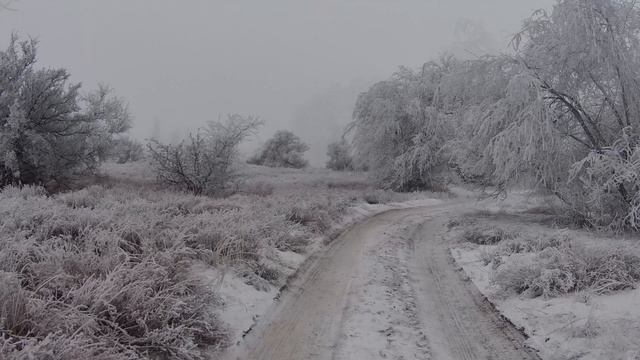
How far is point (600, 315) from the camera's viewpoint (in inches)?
203

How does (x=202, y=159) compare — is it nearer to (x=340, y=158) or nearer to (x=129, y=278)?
(x=129, y=278)

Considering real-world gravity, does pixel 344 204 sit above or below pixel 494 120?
below

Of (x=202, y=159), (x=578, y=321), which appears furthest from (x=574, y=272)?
(x=202, y=159)

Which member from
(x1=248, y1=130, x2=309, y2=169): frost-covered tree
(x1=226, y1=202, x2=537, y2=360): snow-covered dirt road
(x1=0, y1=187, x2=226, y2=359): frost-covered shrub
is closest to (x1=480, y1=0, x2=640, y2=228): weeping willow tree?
(x1=226, y1=202, x2=537, y2=360): snow-covered dirt road

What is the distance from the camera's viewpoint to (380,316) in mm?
5848

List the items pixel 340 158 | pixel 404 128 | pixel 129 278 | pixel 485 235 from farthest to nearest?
pixel 340 158
pixel 404 128
pixel 485 235
pixel 129 278

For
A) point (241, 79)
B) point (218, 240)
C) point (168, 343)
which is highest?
point (241, 79)

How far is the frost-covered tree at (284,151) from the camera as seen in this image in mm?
41719

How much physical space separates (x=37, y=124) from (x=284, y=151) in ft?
91.3

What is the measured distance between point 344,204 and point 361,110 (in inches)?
464

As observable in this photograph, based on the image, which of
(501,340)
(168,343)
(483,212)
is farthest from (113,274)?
(483,212)

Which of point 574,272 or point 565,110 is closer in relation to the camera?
point 574,272

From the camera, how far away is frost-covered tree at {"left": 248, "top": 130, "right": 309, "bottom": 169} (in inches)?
1642

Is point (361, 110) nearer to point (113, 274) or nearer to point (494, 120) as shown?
point (494, 120)
